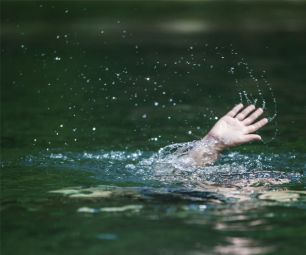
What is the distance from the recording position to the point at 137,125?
12000 millimetres

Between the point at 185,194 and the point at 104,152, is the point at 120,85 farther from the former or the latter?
the point at 185,194

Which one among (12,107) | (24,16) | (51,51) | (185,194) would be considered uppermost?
(24,16)

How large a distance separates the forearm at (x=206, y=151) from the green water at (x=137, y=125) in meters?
0.19

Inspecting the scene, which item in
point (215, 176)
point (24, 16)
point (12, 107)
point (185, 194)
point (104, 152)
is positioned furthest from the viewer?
point (24, 16)

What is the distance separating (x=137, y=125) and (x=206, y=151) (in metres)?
3.45

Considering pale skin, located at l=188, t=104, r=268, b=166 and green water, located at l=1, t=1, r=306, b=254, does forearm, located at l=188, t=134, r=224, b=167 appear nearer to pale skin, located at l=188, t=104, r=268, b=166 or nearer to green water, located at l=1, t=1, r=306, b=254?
pale skin, located at l=188, t=104, r=268, b=166

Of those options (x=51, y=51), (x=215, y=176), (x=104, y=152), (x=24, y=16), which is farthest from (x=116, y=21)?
(x=215, y=176)

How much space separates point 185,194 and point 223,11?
87.4 feet

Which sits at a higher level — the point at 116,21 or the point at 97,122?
the point at 116,21

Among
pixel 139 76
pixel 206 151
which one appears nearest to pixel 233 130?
pixel 206 151

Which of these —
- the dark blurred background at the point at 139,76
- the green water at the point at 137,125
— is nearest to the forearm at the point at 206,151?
the green water at the point at 137,125

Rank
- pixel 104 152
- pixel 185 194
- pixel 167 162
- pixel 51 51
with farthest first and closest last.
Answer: pixel 51 51 → pixel 104 152 → pixel 167 162 → pixel 185 194

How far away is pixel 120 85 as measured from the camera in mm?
16172

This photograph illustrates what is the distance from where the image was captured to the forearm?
8.64 meters
